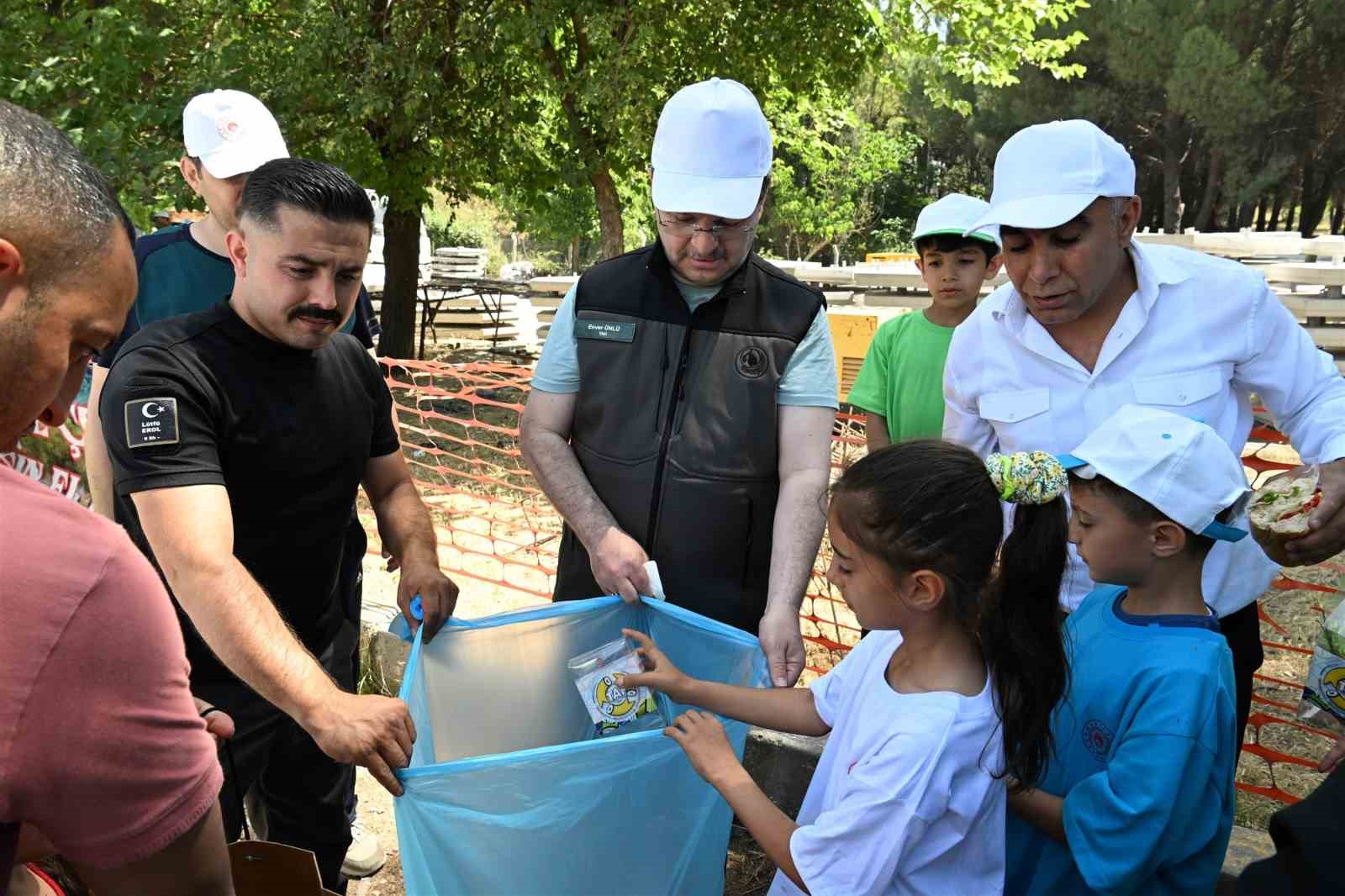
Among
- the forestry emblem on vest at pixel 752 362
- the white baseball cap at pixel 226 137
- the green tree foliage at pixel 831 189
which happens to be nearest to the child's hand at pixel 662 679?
the forestry emblem on vest at pixel 752 362

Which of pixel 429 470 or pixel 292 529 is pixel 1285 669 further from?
pixel 429 470

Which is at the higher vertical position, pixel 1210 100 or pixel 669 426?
pixel 1210 100

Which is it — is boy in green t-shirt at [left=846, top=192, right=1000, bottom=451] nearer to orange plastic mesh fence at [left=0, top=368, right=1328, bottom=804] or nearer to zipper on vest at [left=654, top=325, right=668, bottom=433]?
orange plastic mesh fence at [left=0, top=368, right=1328, bottom=804]

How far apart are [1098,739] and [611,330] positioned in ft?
4.15

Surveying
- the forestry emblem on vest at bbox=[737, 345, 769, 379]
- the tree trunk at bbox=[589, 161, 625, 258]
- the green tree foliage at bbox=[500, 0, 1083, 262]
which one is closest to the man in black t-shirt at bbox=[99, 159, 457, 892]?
the forestry emblem on vest at bbox=[737, 345, 769, 379]

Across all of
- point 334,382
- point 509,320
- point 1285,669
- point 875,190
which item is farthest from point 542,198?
point 875,190

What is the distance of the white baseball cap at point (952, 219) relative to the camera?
3.39 metres

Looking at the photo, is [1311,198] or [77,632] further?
[1311,198]

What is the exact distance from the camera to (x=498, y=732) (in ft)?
7.63

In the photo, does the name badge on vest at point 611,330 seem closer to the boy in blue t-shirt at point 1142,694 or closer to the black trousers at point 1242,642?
the boy in blue t-shirt at point 1142,694

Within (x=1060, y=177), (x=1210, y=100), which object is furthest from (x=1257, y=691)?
(x=1210, y=100)

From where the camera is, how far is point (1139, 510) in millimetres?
1923

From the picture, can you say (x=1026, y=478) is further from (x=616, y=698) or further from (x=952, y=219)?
(x=952, y=219)

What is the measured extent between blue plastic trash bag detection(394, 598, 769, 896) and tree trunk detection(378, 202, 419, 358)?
31.4ft
